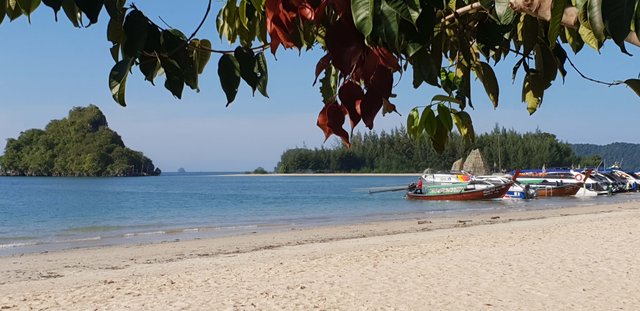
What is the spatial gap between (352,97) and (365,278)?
7724 millimetres

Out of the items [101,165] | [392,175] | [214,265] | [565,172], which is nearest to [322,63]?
[214,265]

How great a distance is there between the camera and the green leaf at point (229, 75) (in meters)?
1.14

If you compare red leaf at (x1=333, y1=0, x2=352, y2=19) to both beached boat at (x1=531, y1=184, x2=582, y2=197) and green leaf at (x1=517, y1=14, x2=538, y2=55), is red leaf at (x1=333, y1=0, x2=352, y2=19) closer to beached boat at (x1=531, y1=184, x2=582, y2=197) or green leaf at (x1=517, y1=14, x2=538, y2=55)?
green leaf at (x1=517, y1=14, x2=538, y2=55)

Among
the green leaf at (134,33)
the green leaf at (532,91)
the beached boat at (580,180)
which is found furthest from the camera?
the beached boat at (580,180)

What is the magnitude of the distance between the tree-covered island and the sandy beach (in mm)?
131322

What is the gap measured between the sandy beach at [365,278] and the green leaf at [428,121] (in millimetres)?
5716

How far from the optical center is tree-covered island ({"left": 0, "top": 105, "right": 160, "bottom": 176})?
138375 millimetres

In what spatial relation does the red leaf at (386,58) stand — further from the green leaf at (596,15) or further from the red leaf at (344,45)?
the green leaf at (596,15)

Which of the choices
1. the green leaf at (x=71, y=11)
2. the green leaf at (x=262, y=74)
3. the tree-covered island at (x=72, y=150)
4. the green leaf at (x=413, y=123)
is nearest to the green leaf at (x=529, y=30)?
the green leaf at (x=413, y=123)

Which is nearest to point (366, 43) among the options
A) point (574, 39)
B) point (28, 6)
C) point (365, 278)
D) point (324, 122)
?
point (324, 122)

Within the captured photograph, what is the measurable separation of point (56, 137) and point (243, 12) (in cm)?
15123

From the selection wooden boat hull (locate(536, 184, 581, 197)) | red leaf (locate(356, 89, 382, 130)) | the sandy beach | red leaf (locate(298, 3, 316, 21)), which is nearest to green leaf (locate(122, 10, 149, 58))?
red leaf (locate(298, 3, 316, 21))

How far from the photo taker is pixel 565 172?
141 ft

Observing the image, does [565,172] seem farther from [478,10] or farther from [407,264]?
[478,10]
